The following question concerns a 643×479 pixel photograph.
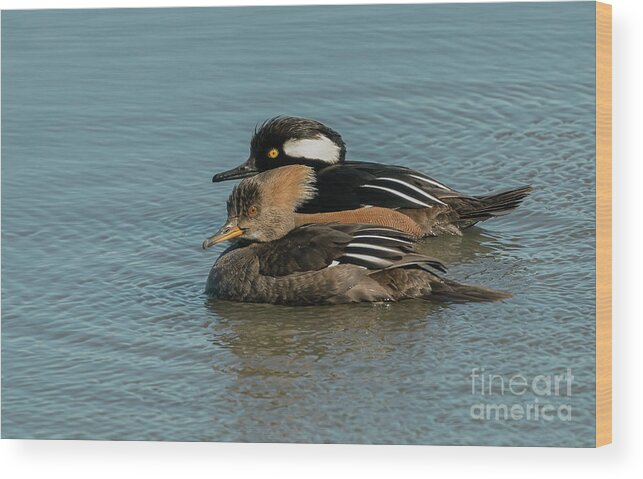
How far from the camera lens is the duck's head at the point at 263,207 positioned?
12.1 m

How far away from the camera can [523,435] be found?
1044cm

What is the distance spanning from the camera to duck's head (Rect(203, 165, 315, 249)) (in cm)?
1207

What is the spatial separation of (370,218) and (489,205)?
0.88m

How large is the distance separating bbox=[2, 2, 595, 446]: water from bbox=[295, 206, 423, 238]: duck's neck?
10.3 inches

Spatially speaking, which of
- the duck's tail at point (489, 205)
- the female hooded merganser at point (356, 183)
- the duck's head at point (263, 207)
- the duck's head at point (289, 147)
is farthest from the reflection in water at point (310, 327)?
the duck's head at point (289, 147)

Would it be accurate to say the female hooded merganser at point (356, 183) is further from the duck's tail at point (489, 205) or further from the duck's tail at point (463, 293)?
the duck's tail at point (463, 293)

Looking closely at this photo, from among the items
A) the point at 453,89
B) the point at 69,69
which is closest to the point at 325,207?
the point at 453,89

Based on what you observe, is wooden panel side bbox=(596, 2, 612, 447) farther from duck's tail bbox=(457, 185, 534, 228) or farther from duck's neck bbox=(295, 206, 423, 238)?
duck's neck bbox=(295, 206, 423, 238)

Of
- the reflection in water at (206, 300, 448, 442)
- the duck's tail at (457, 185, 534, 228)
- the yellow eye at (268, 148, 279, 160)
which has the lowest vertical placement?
the reflection in water at (206, 300, 448, 442)

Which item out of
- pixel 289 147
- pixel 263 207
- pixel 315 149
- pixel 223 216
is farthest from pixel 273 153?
pixel 263 207

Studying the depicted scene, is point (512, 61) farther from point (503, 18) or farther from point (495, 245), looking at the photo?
point (495, 245)

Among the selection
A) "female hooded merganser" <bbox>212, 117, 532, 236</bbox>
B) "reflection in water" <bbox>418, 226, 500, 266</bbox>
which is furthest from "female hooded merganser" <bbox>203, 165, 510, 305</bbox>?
"reflection in water" <bbox>418, 226, 500, 266</bbox>

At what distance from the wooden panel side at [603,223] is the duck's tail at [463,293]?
93 centimetres

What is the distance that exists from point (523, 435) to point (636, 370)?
0.76 m
